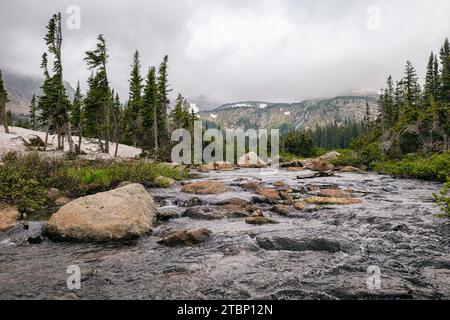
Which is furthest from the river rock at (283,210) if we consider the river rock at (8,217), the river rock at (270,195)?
the river rock at (8,217)

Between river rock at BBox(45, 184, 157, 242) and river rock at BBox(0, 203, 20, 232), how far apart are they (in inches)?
58.8

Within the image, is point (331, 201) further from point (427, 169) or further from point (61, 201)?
point (427, 169)

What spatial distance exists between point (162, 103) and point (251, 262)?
46.9 meters

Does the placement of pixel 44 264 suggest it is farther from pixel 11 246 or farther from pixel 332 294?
pixel 332 294

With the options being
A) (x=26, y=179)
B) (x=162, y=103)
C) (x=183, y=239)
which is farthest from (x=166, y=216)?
(x=162, y=103)

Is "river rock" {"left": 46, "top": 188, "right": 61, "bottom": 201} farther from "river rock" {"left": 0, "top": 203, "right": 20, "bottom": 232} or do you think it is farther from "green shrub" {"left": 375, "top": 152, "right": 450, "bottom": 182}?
"green shrub" {"left": 375, "top": 152, "right": 450, "bottom": 182}

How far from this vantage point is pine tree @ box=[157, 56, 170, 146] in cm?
4834

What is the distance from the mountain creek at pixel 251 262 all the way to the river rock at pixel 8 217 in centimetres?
23

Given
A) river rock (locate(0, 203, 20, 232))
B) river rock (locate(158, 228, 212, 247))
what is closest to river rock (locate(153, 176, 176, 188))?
river rock (locate(0, 203, 20, 232))

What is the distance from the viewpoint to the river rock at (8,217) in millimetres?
9055

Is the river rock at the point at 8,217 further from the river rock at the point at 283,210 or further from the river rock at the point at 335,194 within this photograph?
the river rock at the point at 335,194

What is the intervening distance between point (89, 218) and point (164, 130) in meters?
49.7

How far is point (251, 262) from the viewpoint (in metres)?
6.68

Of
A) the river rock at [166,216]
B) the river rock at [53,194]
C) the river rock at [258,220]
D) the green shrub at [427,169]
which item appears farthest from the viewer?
the green shrub at [427,169]
